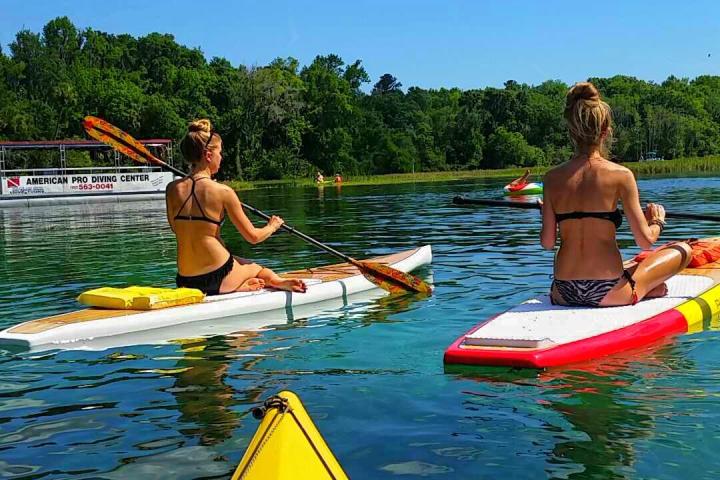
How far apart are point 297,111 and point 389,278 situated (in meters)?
66.5

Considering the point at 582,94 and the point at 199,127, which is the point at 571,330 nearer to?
the point at 582,94

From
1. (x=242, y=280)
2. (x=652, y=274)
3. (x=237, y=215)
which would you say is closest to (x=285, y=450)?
(x=652, y=274)

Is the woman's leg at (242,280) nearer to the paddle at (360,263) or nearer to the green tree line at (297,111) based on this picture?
the paddle at (360,263)

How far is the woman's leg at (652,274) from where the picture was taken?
6.16m

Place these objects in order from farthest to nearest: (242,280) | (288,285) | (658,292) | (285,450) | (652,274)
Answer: (288,285), (242,280), (658,292), (652,274), (285,450)

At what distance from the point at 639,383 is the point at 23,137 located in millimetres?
63181

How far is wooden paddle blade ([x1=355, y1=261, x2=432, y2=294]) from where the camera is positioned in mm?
9211

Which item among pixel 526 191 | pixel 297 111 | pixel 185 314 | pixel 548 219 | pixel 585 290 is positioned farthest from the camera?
pixel 297 111

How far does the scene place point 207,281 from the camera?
788cm

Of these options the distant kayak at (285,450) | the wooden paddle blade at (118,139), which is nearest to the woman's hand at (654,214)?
the distant kayak at (285,450)

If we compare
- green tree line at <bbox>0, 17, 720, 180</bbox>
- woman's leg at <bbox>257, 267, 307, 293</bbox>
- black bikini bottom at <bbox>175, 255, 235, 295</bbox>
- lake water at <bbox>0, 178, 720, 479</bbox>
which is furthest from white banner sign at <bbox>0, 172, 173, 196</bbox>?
black bikini bottom at <bbox>175, 255, 235, 295</bbox>

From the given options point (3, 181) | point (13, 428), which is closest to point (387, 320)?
point (13, 428)

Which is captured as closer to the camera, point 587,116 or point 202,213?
point 587,116

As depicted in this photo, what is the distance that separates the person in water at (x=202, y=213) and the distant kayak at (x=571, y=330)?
2.60m
